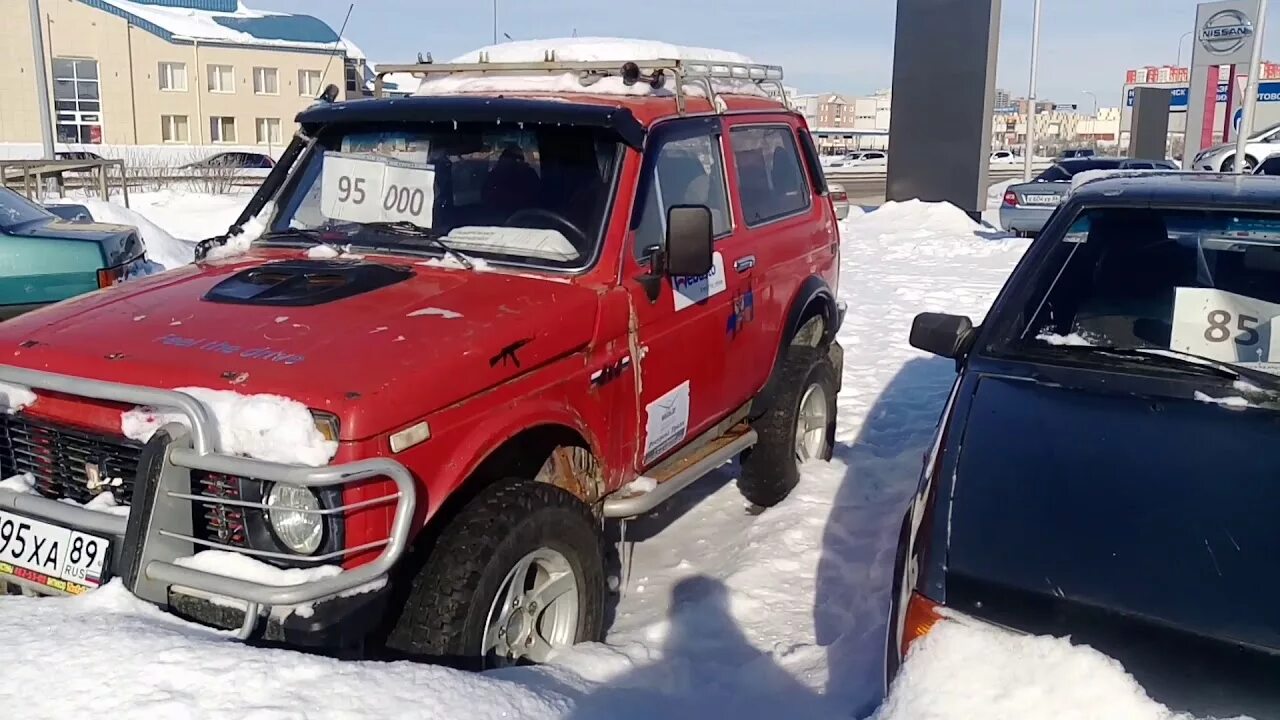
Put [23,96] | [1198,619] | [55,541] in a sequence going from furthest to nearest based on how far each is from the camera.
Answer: [23,96] → [55,541] → [1198,619]

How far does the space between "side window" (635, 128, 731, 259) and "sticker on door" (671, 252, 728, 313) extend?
170mm

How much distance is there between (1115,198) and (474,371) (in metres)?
2.36

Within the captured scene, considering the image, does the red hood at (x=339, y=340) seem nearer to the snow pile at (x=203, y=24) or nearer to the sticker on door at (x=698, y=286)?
the sticker on door at (x=698, y=286)

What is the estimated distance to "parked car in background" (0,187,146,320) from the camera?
747 centimetres

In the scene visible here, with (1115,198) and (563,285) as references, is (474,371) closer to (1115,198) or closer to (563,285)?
(563,285)

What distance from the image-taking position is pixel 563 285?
3758 mm

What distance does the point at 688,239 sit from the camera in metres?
3.96

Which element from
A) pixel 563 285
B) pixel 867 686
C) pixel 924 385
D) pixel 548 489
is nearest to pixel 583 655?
pixel 548 489

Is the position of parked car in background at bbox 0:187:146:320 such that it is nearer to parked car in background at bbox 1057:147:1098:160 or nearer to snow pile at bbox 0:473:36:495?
snow pile at bbox 0:473:36:495

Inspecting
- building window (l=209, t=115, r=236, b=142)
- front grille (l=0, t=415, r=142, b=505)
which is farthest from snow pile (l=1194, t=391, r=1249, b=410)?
building window (l=209, t=115, r=236, b=142)

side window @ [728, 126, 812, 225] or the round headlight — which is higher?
side window @ [728, 126, 812, 225]

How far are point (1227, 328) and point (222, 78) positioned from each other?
6051cm

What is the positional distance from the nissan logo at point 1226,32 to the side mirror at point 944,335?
92.0ft

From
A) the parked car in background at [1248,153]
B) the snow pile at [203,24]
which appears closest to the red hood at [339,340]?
the parked car in background at [1248,153]
